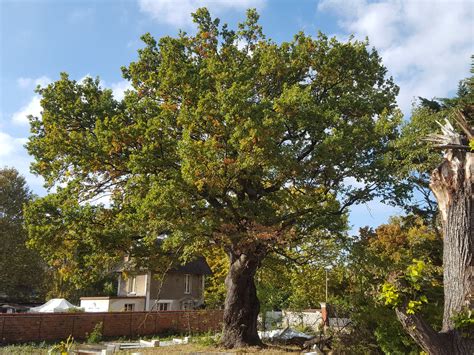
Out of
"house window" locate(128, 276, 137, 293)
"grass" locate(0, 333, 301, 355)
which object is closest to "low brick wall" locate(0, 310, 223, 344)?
"grass" locate(0, 333, 301, 355)

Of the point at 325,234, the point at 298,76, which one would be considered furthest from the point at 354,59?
the point at 325,234

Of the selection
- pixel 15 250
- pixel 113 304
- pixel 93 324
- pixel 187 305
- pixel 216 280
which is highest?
pixel 15 250

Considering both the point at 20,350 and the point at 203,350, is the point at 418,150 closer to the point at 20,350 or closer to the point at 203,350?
the point at 203,350

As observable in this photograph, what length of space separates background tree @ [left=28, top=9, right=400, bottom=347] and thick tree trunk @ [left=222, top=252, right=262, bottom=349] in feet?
0.18

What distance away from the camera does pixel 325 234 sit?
18.9 metres

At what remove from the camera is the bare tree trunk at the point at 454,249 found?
29.1 ft

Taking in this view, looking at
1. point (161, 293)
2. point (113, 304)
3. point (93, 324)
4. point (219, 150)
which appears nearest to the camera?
point (219, 150)

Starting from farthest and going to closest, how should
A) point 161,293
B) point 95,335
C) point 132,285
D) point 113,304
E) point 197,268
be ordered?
point 197,268 < point 132,285 < point 161,293 < point 113,304 < point 95,335

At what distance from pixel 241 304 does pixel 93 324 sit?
11502 mm

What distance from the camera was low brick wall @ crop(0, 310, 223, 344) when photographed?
22.8m

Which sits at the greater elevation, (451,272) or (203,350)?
(451,272)

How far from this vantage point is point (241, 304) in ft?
63.6

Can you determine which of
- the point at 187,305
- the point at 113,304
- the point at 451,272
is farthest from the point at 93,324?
the point at 451,272

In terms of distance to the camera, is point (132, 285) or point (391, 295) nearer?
point (391, 295)
